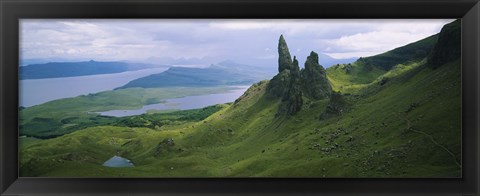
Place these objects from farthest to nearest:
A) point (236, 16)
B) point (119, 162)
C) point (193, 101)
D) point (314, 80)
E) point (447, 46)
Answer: point (314, 80)
point (193, 101)
point (119, 162)
point (447, 46)
point (236, 16)

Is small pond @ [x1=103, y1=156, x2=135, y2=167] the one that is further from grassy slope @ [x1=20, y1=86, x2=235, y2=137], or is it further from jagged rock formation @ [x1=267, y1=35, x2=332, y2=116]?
jagged rock formation @ [x1=267, y1=35, x2=332, y2=116]

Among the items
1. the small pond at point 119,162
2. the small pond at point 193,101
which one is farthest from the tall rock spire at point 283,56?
the small pond at point 119,162

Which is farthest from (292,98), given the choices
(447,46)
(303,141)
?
(447,46)

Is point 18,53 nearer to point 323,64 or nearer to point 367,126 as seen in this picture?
point 323,64

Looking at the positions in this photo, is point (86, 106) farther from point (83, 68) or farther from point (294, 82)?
point (294, 82)

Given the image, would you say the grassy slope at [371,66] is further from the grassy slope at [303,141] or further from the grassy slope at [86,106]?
the grassy slope at [86,106]

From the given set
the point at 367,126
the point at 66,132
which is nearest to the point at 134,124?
the point at 66,132

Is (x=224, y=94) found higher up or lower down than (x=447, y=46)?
lower down

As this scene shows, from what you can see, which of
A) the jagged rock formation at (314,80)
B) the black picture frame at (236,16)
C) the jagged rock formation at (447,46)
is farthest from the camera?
the jagged rock formation at (314,80)

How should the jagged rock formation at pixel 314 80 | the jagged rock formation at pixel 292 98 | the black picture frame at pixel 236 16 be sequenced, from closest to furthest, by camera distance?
the black picture frame at pixel 236 16 < the jagged rock formation at pixel 314 80 < the jagged rock formation at pixel 292 98
